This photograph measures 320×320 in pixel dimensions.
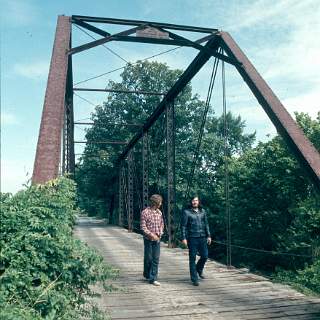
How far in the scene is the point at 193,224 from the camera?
24.7 feet

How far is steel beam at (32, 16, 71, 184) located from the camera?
5113mm

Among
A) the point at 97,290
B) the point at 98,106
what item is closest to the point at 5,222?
the point at 97,290

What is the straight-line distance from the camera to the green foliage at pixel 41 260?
328 centimetres

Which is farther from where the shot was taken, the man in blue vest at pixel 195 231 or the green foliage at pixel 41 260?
the man in blue vest at pixel 195 231

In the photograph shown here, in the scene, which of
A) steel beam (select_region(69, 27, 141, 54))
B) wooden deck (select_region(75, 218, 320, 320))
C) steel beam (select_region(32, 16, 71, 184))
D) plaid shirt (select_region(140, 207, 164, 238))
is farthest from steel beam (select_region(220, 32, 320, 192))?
steel beam (select_region(32, 16, 71, 184))

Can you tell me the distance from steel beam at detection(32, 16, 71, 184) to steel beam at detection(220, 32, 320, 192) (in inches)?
127

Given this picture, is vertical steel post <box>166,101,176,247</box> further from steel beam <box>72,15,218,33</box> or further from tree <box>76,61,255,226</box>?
tree <box>76,61,255,226</box>

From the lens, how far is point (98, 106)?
39.2 m

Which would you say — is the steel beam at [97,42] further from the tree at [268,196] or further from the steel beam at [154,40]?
the tree at [268,196]

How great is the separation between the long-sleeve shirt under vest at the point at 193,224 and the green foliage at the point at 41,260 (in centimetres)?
357

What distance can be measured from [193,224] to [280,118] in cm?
253

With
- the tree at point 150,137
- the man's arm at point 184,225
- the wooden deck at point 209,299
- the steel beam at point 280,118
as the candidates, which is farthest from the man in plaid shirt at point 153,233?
the tree at point 150,137

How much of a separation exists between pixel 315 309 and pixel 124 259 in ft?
21.9

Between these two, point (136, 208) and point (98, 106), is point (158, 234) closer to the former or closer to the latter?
point (136, 208)
